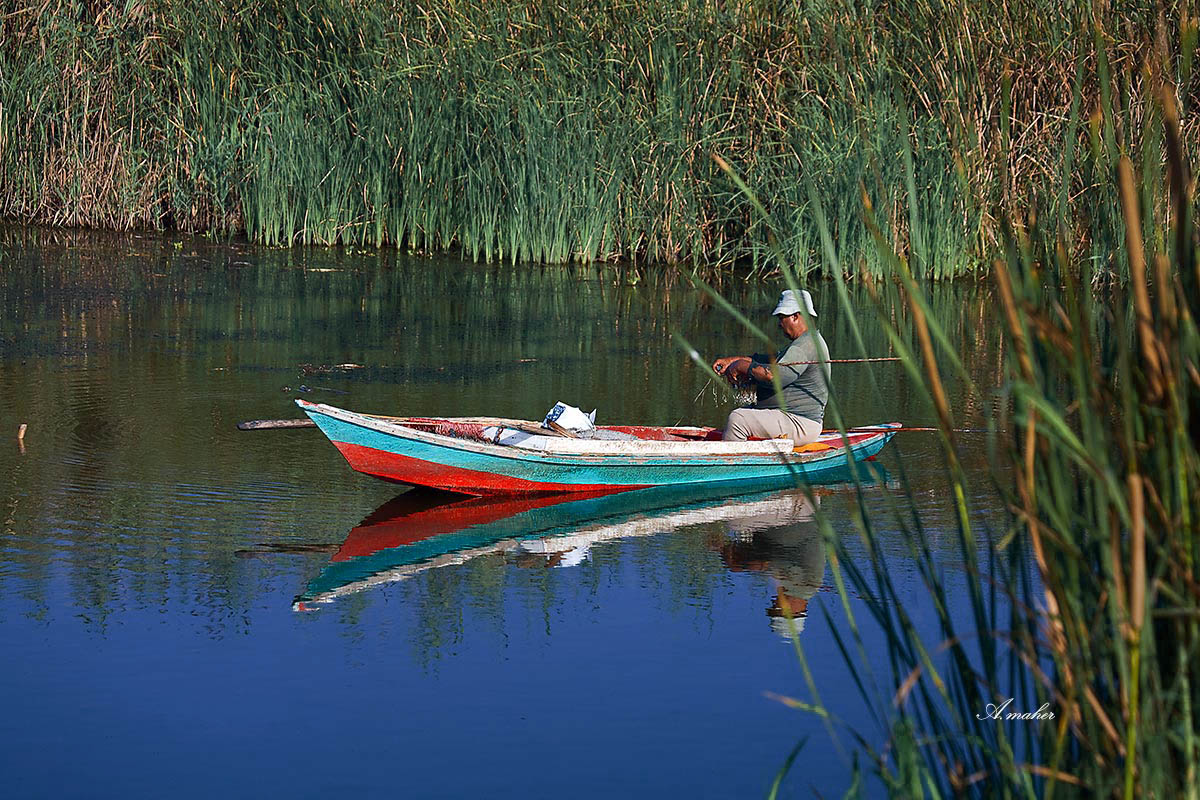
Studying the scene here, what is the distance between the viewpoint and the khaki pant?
893 centimetres

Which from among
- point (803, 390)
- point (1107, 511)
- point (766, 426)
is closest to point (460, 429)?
point (766, 426)

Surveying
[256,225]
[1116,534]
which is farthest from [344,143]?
[1116,534]

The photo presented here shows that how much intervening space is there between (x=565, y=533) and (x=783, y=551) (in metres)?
0.97

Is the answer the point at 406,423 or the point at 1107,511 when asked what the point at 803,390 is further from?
the point at 1107,511

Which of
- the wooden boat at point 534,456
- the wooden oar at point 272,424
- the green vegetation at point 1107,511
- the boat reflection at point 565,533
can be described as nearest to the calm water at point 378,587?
the boat reflection at point 565,533

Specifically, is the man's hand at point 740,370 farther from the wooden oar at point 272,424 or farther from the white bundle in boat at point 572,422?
the wooden oar at point 272,424

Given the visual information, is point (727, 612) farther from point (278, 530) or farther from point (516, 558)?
point (278, 530)

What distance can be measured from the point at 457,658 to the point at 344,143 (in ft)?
35.2

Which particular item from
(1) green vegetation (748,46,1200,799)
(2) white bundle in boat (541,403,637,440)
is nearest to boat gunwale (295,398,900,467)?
(2) white bundle in boat (541,403,637,440)

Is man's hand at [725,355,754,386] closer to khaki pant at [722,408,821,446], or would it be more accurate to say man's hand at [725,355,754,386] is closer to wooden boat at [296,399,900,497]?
khaki pant at [722,408,821,446]

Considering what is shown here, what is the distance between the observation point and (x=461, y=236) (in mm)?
16250

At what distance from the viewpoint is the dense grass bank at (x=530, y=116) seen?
1483 centimetres

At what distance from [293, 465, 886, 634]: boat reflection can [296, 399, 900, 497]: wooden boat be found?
0.10 meters

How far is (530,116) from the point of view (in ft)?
50.1
